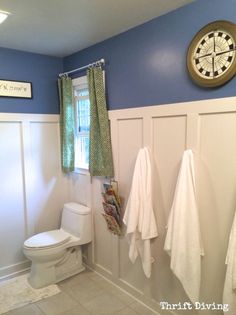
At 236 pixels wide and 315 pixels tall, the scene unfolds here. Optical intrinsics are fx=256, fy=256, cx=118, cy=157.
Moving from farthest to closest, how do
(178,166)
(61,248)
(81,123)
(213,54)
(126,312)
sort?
(81,123), (61,248), (126,312), (178,166), (213,54)

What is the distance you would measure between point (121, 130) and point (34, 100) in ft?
3.85

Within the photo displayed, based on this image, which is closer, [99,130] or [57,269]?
[99,130]

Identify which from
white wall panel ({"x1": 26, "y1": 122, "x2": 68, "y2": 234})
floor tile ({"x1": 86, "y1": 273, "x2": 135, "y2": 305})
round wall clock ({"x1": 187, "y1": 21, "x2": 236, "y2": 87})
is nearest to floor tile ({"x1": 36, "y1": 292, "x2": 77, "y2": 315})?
floor tile ({"x1": 86, "y1": 273, "x2": 135, "y2": 305})

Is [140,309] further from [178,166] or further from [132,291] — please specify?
[178,166]

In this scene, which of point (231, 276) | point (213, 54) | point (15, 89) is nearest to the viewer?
point (231, 276)

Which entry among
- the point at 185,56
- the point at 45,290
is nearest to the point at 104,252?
the point at 45,290

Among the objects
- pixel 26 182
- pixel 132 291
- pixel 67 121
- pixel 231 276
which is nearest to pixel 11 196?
pixel 26 182

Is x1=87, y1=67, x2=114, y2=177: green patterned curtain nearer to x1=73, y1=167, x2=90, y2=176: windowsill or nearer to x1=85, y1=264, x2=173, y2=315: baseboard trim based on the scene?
x1=73, y1=167, x2=90, y2=176: windowsill

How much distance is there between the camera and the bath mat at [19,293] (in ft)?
7.62

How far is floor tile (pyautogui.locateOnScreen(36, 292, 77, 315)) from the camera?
2.24m

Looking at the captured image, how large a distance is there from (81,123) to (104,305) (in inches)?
74.5

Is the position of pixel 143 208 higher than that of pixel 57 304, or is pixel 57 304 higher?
pixel 143 208

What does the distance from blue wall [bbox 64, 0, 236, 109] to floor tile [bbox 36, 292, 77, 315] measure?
1.85 m

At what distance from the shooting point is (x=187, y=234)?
174 centimetres
